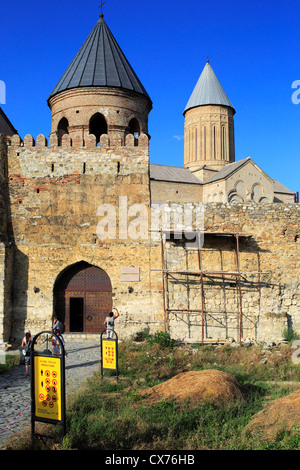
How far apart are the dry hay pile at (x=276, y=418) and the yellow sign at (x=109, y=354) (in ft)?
9.86

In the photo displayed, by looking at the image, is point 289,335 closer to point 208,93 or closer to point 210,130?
point 210,130

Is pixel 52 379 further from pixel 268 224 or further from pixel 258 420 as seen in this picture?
pixel 268 224

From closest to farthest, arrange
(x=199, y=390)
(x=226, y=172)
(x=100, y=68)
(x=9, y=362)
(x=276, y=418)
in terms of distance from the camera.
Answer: (x=276, y=418) → (x=199, y=390) → (x=9, y=362) → (x=100, y=68) → (x=226, y=172)

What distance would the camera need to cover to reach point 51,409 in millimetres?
4598

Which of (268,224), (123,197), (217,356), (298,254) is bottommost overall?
(217,356)

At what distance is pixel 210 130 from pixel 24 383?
35841 mm

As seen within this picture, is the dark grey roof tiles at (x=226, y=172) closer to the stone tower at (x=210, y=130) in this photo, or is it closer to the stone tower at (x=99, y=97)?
the stone tower at (x=210, y=130)

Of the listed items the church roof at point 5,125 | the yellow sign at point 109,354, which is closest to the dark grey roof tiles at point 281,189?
the church roof at point 5,125

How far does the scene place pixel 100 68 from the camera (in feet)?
56.0

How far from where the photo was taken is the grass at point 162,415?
4992mm

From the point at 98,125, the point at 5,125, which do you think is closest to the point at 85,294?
the point at 98,125
